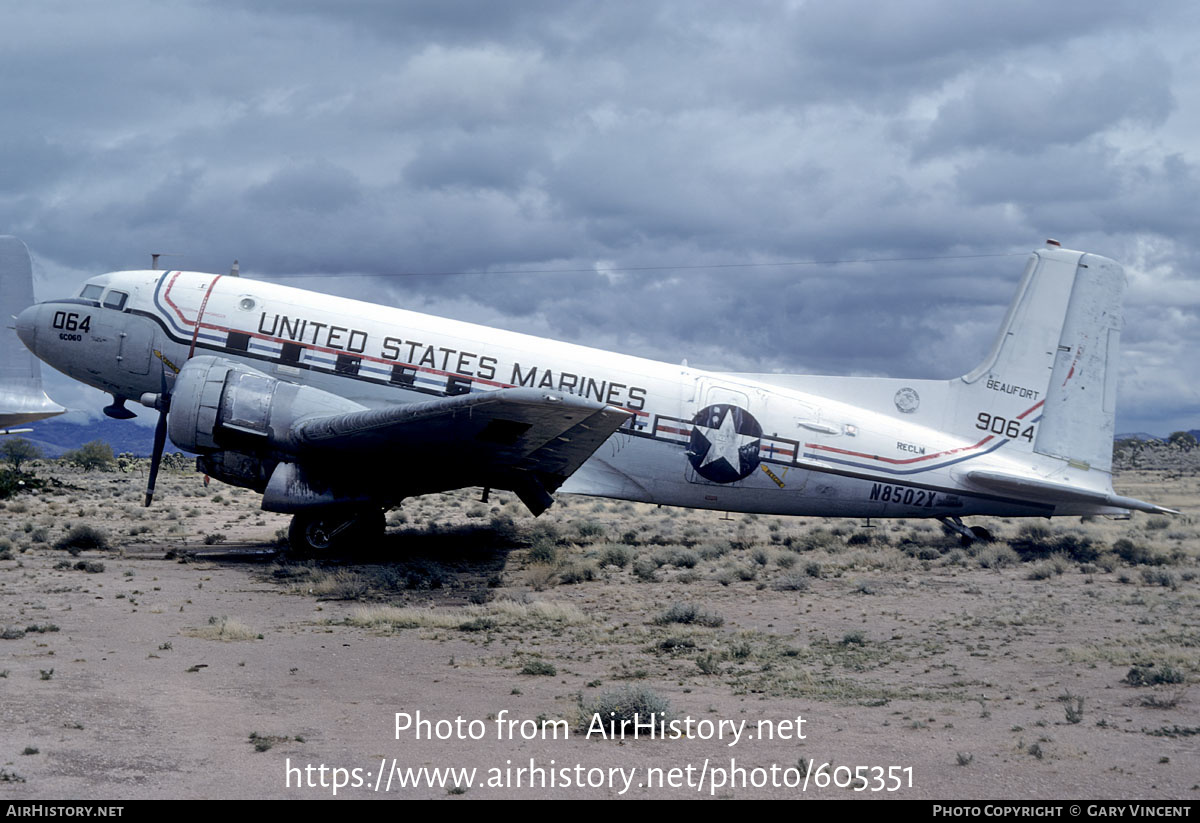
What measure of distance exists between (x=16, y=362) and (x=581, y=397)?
28379 millimetres

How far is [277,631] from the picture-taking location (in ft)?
39.4

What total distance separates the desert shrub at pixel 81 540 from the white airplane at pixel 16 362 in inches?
742

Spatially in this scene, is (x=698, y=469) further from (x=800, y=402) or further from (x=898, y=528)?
(x=898, y=528)

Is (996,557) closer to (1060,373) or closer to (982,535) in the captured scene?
(982,535)

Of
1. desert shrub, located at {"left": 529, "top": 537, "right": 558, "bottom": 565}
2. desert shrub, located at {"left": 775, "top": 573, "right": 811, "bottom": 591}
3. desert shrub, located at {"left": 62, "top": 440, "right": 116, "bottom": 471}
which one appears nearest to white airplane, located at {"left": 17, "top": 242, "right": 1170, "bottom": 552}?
desert shrub, located at {"left": 529, "top": 537, "right": 558, "bottom": 565}

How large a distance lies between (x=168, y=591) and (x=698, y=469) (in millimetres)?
9641

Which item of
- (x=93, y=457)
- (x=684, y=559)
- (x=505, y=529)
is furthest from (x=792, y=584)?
(x=93, y=457)

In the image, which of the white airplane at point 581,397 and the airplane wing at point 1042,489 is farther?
the airplane wing at point 1042,489

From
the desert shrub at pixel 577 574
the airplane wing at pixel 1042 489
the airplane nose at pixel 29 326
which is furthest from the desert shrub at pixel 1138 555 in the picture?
the airplane nose at pixel 29 326

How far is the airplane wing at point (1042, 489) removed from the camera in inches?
766

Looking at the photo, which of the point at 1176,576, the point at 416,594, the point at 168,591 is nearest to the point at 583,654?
Result: the point at 416,594

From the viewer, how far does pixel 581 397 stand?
16.9 meters

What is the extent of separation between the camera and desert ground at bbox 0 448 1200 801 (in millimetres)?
6867

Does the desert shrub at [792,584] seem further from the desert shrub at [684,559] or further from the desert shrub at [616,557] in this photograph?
the desert shrub at [616,557]
